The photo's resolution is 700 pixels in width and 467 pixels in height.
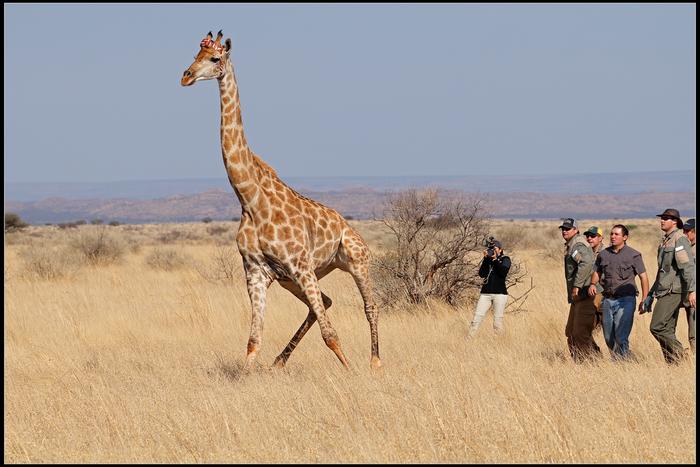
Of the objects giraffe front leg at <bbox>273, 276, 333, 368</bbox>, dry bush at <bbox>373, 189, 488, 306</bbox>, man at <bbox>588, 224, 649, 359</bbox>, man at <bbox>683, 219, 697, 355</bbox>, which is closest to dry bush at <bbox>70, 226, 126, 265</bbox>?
dry bush at <bbox>373, 189, 488, 306</bbox>

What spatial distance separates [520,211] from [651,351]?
584 ft

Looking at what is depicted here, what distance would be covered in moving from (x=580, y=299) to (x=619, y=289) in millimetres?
508

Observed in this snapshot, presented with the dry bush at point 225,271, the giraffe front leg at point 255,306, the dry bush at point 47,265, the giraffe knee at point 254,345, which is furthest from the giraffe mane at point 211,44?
the dry bush at point 47,265

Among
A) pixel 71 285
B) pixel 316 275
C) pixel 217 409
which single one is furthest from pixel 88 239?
pixel 217 409

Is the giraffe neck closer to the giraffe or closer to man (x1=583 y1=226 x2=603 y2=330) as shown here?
the giraffe

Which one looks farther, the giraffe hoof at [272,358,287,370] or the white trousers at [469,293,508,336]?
the white trousers at [469,293,508,336]

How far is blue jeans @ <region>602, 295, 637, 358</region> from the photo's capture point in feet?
33.8

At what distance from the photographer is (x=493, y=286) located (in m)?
12.6

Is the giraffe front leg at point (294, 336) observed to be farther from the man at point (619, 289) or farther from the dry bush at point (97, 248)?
the dry bush at point (97, 248)

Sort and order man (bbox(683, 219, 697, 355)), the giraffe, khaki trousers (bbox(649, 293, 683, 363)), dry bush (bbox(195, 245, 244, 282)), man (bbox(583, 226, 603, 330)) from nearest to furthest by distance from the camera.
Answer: khaki trousers (bbox(649, 293, 683, 363)) → man (bbox(683, 219, 697, 355)) → the giraffe → man (bbox(583, 226, 603, 330)) → dry bush (bbox(195, 245, 244, 282))

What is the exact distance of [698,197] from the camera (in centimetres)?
869

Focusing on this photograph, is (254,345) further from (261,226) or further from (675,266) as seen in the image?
(675,266)

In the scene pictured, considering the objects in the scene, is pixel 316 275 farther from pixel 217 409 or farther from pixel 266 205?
pixel 217 409

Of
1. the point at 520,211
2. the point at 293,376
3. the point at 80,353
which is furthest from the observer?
the point at 520,211
